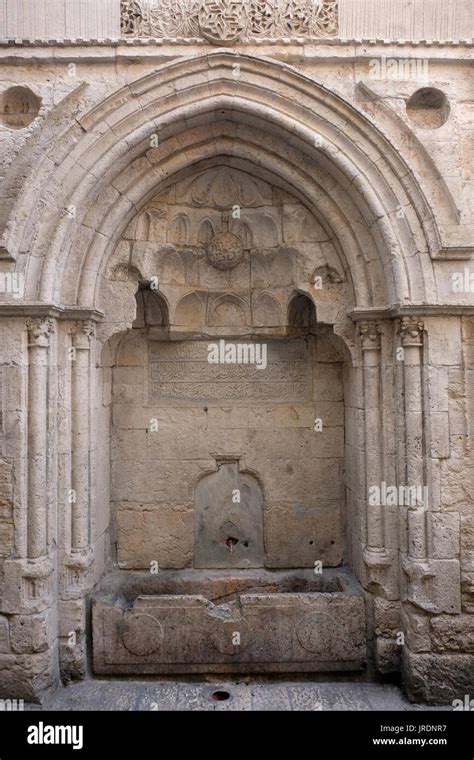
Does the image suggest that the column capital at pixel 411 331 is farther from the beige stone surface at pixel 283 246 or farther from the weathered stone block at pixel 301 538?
the weathered stone block at pixel 301 538

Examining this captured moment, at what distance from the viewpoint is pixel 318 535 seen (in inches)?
208

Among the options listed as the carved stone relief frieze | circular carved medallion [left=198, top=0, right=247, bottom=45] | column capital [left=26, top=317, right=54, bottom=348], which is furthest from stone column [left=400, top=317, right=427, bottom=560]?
column capital [left=26, top=317, right=54, bottom=348]

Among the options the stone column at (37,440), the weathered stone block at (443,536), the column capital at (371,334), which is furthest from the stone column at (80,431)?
the weathered stone block at (443,536)

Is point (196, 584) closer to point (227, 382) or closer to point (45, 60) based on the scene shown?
point (227, 382)

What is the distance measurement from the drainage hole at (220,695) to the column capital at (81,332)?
Answer: 3096mm

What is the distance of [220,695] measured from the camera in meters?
4.32

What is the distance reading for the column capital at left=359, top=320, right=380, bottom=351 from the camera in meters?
4.51

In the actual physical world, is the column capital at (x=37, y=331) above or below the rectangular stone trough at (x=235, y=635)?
above

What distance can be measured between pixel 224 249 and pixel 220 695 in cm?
Answer: 396

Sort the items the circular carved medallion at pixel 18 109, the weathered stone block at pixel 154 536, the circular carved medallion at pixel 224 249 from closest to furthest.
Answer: the circular carved medallion at pixel 18 109 → the circular carved medallion at pixel 224 249 → the weathered stone block at pixel 154 536

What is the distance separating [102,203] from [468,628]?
466cm

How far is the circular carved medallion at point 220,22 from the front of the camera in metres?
4.27

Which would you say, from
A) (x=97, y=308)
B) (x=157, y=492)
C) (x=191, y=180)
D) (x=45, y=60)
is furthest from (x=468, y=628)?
(x=45, y=60)

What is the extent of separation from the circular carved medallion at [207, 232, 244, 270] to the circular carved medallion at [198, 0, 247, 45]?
160 centimetres
